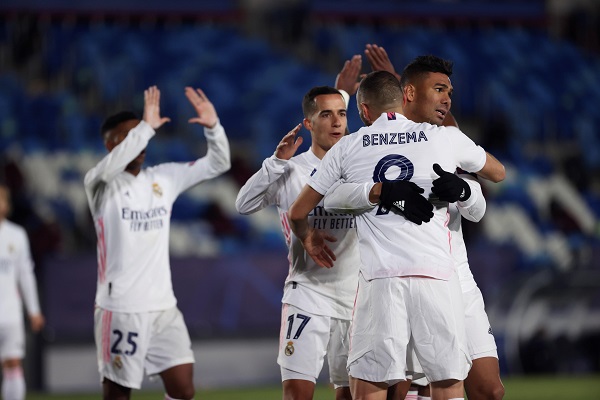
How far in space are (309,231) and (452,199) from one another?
112 cm

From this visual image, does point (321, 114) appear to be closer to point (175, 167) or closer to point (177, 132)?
point (175, 167)

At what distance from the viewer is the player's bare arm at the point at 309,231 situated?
5988 millimetres

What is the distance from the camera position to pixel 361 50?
20.4 m

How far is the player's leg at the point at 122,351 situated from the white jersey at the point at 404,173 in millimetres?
2225

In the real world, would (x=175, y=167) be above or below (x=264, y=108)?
below

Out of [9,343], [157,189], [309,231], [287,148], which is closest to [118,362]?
[157,189]

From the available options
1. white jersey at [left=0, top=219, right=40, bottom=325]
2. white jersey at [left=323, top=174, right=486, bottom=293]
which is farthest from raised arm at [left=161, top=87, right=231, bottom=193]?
white jersey at [left=0, top=219, right=40, bottom=325]

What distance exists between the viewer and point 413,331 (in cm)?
561

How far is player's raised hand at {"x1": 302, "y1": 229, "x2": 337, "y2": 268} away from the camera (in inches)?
254

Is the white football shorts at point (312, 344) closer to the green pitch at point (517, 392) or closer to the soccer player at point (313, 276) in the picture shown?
the soccer player at point (313, 276)

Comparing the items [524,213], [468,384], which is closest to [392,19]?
[524,213]

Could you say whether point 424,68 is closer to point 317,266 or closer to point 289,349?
point 317,266

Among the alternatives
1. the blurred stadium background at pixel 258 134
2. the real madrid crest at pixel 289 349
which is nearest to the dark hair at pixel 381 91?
the real madrid crest at pixel 289 349

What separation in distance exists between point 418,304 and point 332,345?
1.29m
